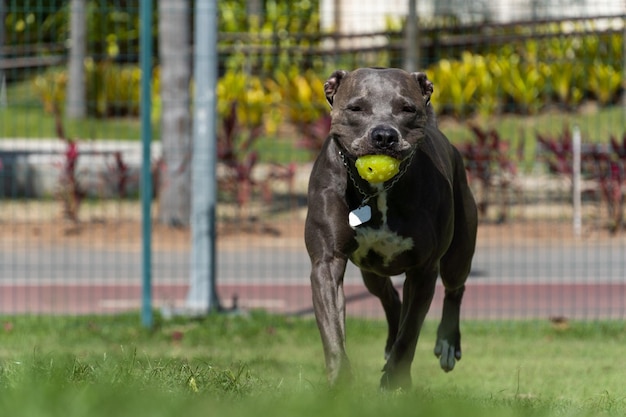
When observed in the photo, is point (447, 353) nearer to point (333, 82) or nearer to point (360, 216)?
point (360, 216)

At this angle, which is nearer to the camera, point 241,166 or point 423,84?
point 423,84

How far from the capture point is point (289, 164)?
599 inches

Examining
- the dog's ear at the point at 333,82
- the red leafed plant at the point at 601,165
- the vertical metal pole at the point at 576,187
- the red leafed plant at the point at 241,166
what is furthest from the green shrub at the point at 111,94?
the dog's ear at the point at 333,82

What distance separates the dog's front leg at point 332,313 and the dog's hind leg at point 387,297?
3.08 ft

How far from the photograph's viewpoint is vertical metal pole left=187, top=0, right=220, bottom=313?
33.9 ft

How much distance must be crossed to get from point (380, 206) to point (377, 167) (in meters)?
0.50

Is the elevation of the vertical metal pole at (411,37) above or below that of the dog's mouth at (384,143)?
above

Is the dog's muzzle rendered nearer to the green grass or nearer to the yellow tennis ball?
the yellow tennis ball

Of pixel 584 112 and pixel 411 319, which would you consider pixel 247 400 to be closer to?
pixel 411 319

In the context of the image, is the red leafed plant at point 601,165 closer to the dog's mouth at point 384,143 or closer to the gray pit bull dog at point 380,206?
the gray pit bull dog at point 380,206

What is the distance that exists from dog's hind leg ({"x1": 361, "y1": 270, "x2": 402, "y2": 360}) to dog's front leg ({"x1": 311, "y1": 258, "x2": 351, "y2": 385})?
3.08 feet

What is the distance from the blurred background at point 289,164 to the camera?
38.9 feet

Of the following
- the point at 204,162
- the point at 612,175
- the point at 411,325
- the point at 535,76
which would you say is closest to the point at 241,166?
the point at 535,76

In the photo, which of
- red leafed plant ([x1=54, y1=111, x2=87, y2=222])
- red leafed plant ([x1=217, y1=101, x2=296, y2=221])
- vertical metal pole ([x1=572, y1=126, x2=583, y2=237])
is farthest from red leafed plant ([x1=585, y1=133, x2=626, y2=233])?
red leafed plant ([x1=54, y1=111, x2=87, y2=222])
